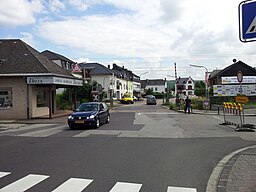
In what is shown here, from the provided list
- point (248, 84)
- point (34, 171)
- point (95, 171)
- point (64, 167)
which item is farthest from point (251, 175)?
point (248, 84)

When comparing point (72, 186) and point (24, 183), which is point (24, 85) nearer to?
point (24, 183)

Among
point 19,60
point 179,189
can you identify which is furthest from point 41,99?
point 179,189

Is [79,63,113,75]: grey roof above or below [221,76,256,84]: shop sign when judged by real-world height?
above

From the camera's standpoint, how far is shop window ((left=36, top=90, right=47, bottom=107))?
2827 cm

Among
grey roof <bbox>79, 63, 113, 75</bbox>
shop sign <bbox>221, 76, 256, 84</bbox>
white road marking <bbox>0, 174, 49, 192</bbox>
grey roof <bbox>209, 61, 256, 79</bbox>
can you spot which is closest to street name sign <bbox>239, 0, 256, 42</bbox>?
white road marking <bbox>0, 174, 49, 192</bbox>

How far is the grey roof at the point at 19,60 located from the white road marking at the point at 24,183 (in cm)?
1969

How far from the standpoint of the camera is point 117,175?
761 centimetres

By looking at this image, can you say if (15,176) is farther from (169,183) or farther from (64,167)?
(169,183)

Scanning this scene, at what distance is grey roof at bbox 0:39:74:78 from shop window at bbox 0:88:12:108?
1464 mm

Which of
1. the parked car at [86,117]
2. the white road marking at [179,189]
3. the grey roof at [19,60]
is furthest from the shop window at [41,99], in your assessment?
the white road marking at [179,189]

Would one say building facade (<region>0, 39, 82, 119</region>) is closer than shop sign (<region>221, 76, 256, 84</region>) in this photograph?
Yes

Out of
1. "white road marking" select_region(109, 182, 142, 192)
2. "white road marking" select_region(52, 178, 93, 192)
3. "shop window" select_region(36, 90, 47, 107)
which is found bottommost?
"white road marking" select_region(109, 182, 142, 192)

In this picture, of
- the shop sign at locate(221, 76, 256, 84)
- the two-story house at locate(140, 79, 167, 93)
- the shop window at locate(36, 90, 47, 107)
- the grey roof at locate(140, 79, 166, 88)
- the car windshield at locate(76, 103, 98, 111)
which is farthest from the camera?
the grey roof at locate(140, 79, 166, 88)

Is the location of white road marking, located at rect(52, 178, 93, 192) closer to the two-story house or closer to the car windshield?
the car windshield
